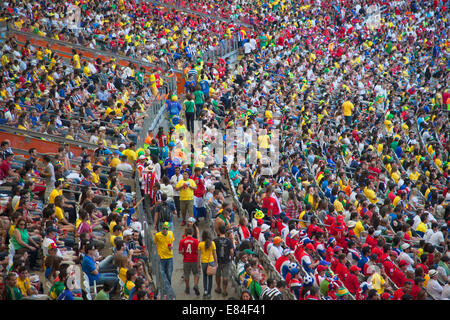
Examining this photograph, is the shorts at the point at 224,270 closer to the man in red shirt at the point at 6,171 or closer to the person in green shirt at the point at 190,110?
the man in red shirt at the point at 6,171

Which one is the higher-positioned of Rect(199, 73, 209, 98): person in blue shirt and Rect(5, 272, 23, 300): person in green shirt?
Rect(199, 73, 209, 98): person in blue shirt

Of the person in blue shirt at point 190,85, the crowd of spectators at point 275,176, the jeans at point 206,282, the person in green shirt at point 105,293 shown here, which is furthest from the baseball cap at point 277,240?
the person in blue shirt at point 190,85

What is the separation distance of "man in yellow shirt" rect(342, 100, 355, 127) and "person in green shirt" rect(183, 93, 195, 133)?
7.35 metres

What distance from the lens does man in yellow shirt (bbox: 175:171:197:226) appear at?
14.2 m

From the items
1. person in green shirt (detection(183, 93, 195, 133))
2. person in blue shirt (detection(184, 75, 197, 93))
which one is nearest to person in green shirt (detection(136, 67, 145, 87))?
person in blue shirt (detection(184, 75, 197, 93))

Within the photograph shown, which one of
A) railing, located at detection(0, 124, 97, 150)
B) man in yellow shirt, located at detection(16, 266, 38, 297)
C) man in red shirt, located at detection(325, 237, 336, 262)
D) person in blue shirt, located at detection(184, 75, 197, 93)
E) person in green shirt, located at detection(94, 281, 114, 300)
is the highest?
person in blue shirt, located at detection(184, 75, 197, 93)

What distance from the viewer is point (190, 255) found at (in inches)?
454

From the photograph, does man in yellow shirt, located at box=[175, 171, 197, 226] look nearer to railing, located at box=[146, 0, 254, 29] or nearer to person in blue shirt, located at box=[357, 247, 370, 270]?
person in blue shirt, located at box=[357, 247, 370, 270]

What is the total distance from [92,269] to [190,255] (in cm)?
196

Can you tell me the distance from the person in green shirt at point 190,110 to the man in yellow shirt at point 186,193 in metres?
6.05

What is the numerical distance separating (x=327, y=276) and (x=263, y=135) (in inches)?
349

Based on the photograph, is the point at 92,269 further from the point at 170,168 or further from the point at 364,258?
the point at 364,258

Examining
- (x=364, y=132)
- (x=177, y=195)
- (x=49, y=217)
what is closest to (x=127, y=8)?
(x=364, y=132)

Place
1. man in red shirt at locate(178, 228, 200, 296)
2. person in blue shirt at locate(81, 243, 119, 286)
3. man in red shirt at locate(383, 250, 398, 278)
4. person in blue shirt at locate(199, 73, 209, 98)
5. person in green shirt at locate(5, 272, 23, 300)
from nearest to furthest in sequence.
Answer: person in green shirt at locate(5, 272, 23, 300), person in blue shirt at locate(81, 243, 119, 286), man in red shirt at locate(178, 228, 200, 296), man in red shirt at locate(383, 250, 398, 278), person in blue shirt at locate(199, 73, 209, 98)
